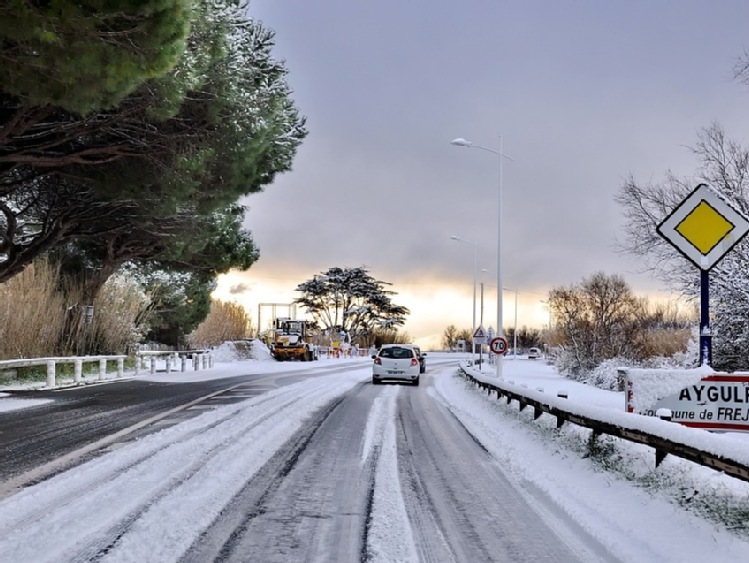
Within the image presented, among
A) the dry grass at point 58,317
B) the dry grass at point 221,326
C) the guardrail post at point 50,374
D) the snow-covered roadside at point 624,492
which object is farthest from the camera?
the dry grass at point 221,326

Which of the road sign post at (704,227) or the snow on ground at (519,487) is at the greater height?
the road sign post at (704,227)

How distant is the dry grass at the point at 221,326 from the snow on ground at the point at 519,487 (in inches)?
1869

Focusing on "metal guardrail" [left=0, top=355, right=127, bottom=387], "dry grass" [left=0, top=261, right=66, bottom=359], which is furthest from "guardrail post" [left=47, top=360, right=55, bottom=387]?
"dry grass" [left=0, top=261, right=66, bottom=359]

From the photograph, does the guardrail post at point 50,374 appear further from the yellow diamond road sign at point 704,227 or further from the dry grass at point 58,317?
the yellow diamond road sign at point 704,227

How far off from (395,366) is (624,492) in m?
20.8

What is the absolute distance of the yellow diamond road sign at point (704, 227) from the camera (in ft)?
25.0

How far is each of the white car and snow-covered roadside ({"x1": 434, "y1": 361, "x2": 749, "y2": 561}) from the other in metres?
16.0

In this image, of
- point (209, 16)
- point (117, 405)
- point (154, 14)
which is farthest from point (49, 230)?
point (154, 14)

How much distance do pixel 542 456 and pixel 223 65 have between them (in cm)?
1202

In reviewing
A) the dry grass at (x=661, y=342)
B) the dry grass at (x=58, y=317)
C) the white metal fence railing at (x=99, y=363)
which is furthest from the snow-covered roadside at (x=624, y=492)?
the dry grass at (x=661, y=342)

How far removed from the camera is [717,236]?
25.2 ft

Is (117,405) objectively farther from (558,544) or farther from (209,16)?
(558,544)

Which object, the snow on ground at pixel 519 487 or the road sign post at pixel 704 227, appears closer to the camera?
the snow on ground at pixel 519 487

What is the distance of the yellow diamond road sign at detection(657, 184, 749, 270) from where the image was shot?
7.61 meters
